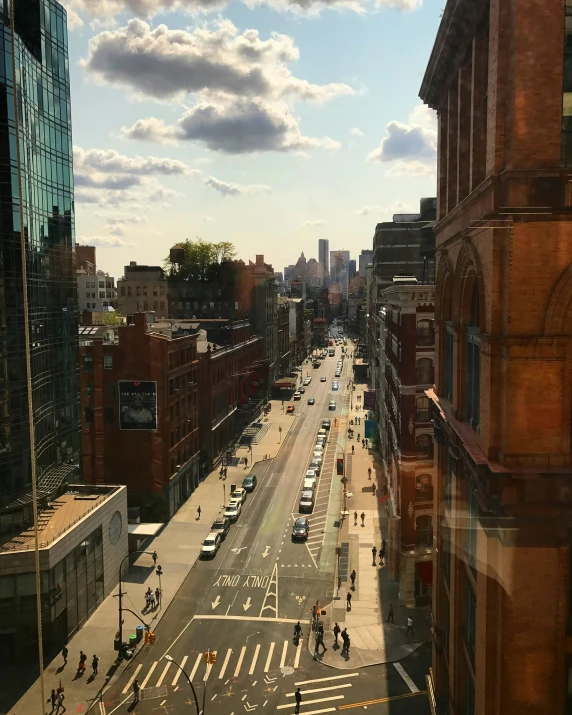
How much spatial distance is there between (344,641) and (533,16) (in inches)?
1336

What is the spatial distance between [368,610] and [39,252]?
31.9 meters

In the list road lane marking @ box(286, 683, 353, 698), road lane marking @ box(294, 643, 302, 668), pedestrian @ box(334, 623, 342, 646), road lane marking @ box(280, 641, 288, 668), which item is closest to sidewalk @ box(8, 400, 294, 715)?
road lane marking @ box(280, 641, 288, 668)

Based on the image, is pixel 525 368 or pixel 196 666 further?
pixel 196 666

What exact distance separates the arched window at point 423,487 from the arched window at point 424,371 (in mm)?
6443

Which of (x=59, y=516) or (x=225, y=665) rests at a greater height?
(x=59, y=516)


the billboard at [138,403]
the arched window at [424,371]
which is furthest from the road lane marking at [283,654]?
the billboard at [138,403]

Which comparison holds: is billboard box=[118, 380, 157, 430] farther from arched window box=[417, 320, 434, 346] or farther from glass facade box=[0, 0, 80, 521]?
arched window box=[417, 320, 434, 346]

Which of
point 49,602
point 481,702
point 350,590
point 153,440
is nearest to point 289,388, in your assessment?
point 153,440

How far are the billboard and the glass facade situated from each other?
11.3 metres

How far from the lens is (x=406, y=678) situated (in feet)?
112

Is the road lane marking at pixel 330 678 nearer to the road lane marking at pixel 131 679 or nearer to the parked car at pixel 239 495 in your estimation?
the road lane marking at pixel 131 679

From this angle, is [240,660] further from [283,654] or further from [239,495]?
[239,495]

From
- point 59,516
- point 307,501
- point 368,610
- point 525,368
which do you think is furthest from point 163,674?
point 307,501

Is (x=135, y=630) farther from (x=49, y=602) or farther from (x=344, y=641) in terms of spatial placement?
(x=344, y=641)
